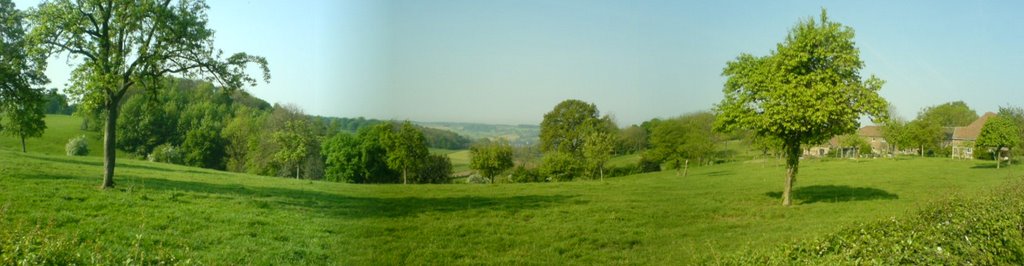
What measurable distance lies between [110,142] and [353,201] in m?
9.90

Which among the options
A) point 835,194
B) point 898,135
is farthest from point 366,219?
point 898,135

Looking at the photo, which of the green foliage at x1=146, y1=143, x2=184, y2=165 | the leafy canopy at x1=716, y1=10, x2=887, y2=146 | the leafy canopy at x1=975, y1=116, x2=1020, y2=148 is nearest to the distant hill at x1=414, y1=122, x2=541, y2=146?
the green foliage at x1=146, y1=143, x2=184, y2=165

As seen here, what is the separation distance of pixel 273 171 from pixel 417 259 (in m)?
2.74

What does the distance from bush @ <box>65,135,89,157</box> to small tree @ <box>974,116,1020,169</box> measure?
45.1 metres

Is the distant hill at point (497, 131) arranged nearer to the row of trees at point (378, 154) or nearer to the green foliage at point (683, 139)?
the row of trees at point (378, 154)

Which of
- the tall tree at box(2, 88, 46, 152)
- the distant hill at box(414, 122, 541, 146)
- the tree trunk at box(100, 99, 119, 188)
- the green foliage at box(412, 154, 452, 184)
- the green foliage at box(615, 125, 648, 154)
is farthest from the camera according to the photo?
the green foliage at box(615, 125, 648, 154)

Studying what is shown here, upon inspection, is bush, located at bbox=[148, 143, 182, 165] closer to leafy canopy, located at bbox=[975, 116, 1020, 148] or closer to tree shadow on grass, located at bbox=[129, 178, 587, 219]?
tree shadow on grass, located at bbox=[129, 178, 587, 219]

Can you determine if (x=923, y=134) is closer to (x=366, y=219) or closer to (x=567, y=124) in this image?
(x=567, y=124)

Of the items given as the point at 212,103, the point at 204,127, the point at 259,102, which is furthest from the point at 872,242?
the point at 212,103

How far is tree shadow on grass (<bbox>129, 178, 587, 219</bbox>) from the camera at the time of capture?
4555 mm

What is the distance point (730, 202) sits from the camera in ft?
44.5

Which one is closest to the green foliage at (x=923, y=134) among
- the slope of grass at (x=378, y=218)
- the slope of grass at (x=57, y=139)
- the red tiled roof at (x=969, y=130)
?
the red tiled roof at (x=969, y=130)

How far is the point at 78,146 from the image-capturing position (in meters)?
13.5

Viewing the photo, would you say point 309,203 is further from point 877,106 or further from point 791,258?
point 877,106
